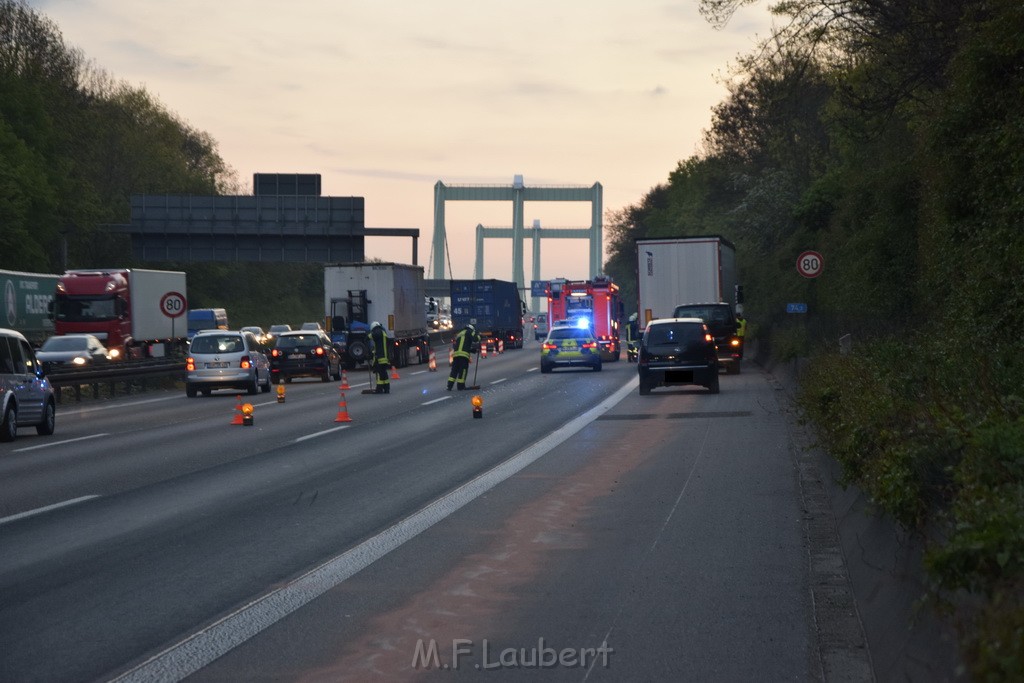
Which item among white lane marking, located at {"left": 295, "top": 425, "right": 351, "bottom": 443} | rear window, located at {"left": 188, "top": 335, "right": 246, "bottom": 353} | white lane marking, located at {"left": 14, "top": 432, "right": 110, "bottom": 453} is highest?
rear window, located at {"left": 188, "top": 335, "right": 246, "bottom": 353}

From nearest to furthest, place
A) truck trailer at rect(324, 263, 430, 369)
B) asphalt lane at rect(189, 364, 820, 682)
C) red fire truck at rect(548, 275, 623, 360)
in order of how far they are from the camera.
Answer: asphalt lane at rect(189, 364, 820, 682) < truck trailer at rect(324, 263, 430, 369) < red fire truck at rect(548, 275, 623, 360)

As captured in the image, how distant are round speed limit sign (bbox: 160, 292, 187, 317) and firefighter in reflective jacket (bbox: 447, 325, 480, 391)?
16.4m

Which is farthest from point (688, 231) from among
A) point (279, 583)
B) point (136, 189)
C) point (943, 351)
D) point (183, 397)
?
point (279, 583)

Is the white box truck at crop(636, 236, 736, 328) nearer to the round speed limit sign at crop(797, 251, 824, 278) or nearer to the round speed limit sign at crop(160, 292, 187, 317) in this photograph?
the round speed limit sign at crop(797, 251, 824, 278)

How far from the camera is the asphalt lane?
6.93 metres

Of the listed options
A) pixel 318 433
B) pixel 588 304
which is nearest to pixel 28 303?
pixel 588 304

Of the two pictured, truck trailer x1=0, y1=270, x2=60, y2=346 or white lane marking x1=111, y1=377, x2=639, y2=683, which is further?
truck trailer x1=0, y1=270, x2=60, y2=346

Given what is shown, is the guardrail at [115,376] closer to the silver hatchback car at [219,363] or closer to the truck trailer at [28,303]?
the silver hatchback car at [219,363]

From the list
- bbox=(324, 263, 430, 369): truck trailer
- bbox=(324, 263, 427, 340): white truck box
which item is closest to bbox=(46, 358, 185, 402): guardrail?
bbox=(324, 263, 430, 369): truck trailer

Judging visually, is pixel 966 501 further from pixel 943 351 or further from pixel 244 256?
pixel 244 256

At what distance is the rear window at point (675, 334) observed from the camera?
31.0 meters

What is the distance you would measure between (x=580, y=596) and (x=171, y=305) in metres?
41.9

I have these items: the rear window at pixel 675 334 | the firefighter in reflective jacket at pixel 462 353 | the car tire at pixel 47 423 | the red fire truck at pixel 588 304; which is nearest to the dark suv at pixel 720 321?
the firefighter in reflective jacket at pixel 462 353

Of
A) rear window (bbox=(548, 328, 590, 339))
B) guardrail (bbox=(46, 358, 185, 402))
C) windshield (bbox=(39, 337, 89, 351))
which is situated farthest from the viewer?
rear window (bbox=(548, 328, 590, 339))
